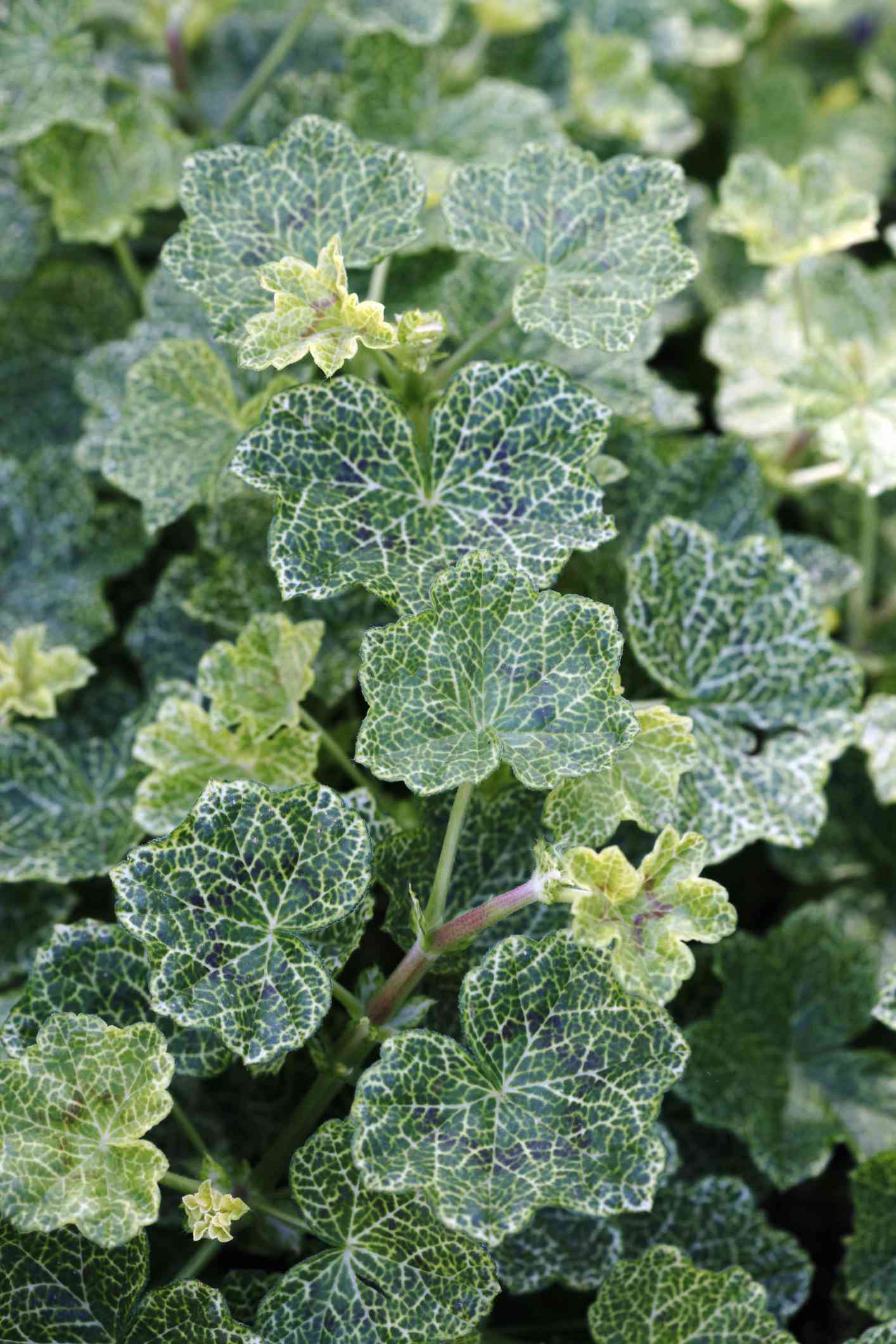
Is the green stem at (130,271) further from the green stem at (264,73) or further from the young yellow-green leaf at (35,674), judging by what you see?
the young yellow-green leaf at (35,674)

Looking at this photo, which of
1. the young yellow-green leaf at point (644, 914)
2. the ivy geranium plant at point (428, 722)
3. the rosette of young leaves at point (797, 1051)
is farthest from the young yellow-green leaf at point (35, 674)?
the rosette of young leaves at point (797, 1051)

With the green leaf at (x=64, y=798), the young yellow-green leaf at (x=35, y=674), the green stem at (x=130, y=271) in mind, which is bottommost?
the green leaf at (x=64, y=798)

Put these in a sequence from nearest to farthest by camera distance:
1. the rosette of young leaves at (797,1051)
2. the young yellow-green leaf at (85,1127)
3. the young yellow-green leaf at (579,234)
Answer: the young yellow-green leaf at (85,1127) < the young yellow-green leaf at (579,234) < the rosette of young leaves at (797,1051)

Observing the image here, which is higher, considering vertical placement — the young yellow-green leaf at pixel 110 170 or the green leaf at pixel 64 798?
the young yellow-green leaf at pixel 110 170

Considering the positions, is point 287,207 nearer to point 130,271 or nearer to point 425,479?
point 425,479

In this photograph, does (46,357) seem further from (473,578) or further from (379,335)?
(473,578)

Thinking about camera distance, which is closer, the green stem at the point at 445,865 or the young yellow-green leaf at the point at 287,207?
the green stem at the point at 445,865

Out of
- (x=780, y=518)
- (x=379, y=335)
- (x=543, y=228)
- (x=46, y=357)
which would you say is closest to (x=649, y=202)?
(x=543, y=228)
